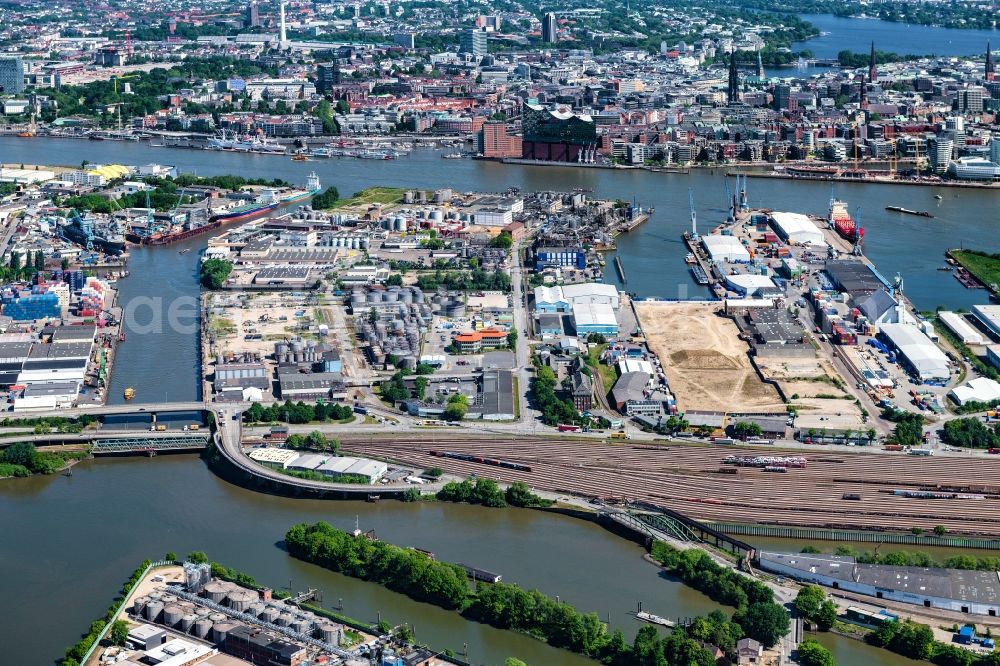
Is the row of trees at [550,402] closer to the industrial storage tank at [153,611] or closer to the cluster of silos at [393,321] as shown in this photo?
the cluster of silos at [393,321]

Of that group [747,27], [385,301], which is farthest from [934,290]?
[747,27]

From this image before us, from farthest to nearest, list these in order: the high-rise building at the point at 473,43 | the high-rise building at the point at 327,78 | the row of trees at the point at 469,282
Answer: the high-rise building at the point at 473,43 → the high-rise building at the point at 327,78 → the row of trees at the point at 469,282

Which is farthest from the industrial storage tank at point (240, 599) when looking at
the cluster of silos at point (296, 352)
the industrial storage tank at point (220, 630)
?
the cluster of silos at point (296, 352)

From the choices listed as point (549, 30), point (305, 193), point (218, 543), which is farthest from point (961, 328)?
point (549, 30)

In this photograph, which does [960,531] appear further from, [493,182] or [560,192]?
[493,182]

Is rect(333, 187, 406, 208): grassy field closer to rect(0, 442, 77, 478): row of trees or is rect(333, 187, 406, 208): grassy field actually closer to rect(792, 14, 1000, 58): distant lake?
rect(0, 442, 77, 478): row of trees

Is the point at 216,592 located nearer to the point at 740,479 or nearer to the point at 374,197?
the point at 740,479
